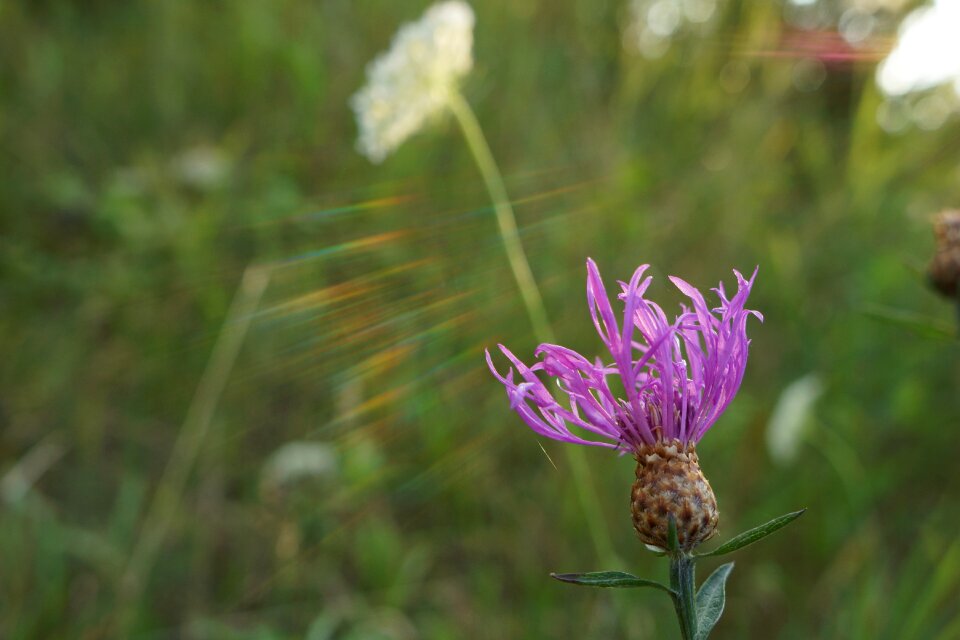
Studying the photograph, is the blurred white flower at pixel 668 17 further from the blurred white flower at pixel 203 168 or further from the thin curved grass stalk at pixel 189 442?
the thin curved grass stalk at pixel 189 442

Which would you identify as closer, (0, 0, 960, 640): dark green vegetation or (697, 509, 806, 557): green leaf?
(697, 509, 806, 557): green leaf

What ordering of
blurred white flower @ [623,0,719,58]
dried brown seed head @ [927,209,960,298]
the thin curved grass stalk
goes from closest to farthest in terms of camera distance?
1. dried brown seed head @ [927,209,960,298]
2. the thin curved grass stalk
3. blurred white flower @ [623,0,719,58]

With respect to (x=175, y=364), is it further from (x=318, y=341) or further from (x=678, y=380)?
(x=678, y=380)

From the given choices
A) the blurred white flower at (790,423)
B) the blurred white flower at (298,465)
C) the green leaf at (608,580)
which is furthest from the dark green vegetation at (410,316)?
the green leaf at (608,580)

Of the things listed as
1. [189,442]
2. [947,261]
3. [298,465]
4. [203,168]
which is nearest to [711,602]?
[947,261]

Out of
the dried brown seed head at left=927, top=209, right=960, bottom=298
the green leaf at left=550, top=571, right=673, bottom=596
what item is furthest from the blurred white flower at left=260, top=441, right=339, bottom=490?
the green leaf at left=550, top=571, right=673, bottom=596

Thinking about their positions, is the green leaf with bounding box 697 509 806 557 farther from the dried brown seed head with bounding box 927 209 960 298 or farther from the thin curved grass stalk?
the thin curved grass stalk
